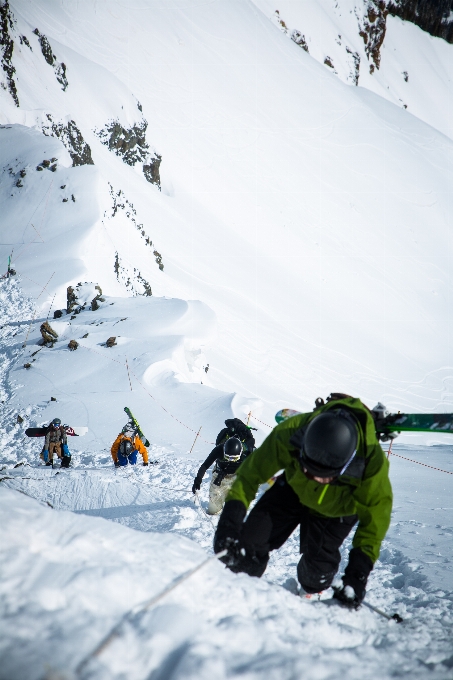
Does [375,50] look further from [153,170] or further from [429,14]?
[153,170]

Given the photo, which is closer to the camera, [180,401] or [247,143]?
[180,401]

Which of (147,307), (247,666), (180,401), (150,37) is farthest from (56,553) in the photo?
(150,37)

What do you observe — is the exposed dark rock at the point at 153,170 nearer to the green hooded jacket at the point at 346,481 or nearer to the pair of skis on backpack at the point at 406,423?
the pair of skis on backpack at the point at 406,423

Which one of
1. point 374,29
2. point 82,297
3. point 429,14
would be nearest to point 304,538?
point 82,297

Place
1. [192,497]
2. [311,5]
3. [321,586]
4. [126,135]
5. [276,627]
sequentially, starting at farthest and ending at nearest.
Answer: [311,5]
[126,135]
[192,497]
[321,586]
[276,627]

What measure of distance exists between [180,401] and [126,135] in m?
33.4

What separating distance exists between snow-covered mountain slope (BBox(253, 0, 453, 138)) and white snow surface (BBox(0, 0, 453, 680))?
10.3ft

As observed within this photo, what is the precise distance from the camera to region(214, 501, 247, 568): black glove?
7.81 feet

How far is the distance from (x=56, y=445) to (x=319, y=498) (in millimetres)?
6158

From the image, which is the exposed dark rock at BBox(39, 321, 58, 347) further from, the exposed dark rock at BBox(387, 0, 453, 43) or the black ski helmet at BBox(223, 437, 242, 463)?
the exposed dark rock at BBox(387, 0, 453, 43)

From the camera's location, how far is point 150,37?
56.1 meters

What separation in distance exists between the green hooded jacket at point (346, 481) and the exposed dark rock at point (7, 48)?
31024mm

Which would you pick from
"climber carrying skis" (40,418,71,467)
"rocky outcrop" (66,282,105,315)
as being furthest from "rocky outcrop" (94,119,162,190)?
"climber carrying skis" (40,418,71,467)

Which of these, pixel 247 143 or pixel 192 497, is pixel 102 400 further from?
pixel 247 143
